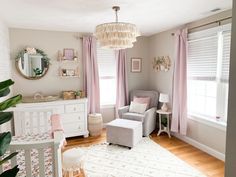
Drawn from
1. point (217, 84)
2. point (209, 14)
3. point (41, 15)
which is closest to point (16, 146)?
point (41, 15)

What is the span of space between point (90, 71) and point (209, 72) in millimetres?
2379

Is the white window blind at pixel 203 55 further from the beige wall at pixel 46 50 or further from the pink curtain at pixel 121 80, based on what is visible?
the beige wall at pixel 46 50

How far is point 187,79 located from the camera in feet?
11.7

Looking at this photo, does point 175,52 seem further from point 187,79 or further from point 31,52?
point 31,52

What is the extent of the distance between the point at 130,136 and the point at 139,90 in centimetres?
163

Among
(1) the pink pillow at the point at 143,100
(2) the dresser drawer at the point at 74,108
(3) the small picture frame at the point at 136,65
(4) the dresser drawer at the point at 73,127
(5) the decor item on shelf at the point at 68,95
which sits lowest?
(4) the dresser drawer at the point at 73,127

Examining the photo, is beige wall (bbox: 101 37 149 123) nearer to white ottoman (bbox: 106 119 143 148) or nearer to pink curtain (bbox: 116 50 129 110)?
pink curtain (bbox: 116 50 129 110)

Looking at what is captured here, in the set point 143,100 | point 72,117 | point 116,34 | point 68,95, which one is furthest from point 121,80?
point 116,34

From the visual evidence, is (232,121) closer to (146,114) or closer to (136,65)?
(146,114)

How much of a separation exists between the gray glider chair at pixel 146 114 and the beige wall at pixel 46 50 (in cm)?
118

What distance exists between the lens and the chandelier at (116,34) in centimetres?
221

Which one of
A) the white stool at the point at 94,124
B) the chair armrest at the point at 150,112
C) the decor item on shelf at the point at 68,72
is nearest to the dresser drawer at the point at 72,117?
the white stool at the point at 94,124

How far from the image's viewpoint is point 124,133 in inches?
133

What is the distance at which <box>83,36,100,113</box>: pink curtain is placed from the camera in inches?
164
